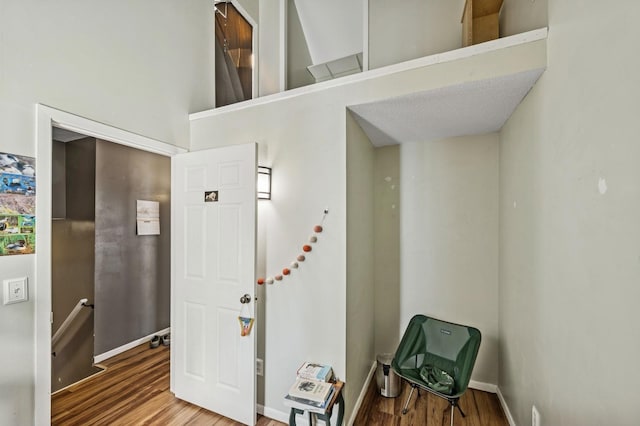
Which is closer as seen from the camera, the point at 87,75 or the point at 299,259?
the point at 87,75

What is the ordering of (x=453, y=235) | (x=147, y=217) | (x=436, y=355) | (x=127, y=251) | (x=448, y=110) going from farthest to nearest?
(x=147, y=217) < (x=127, y=251) < (x=453, y=235) < (x=436, y=355) < (x=448, y=110)

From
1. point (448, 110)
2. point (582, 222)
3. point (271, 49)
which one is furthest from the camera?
point (271, 49)

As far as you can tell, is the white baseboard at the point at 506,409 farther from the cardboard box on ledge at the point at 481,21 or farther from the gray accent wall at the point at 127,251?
the gray accent wall at the point at 127,251

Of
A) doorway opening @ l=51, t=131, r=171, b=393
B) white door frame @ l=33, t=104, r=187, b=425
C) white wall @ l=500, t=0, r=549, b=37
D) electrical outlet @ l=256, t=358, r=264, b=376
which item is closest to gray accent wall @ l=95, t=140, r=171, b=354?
doorway opening @ l=51, t=131, r=171, b=393

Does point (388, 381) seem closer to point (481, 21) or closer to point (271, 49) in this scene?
point (481, 21)

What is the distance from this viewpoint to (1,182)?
1.37m

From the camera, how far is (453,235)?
8.18 feet

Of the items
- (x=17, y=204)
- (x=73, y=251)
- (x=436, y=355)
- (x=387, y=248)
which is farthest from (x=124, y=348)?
(x=436, y=355)

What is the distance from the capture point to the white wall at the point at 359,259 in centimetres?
192

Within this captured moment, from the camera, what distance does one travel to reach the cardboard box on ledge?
1708mm

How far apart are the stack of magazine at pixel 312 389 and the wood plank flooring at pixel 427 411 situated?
583 millimetres

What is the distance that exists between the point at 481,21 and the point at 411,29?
501 mm

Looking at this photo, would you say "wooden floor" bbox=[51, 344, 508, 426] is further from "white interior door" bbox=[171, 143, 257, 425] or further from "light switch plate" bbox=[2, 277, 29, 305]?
"light switch plate" bbox=[2, 277, 29, 305]

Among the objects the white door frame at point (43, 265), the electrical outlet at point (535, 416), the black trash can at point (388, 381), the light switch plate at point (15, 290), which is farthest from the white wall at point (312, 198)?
the light switch plate at point (15, 290)
